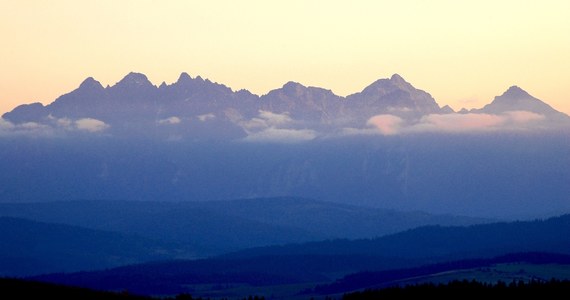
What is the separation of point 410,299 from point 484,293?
9164mm

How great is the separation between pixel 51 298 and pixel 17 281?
1139 cm

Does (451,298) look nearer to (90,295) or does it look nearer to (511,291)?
(511,291)

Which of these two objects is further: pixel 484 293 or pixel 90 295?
pixel 484 293

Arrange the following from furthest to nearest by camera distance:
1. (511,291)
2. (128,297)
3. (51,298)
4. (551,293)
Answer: (511,291), (551,293), (128,297), (51,298)

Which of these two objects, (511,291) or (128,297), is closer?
(128,297)

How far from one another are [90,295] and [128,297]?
3.94 m

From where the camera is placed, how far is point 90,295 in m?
152

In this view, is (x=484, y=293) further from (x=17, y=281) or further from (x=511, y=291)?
(x=17, y=281)

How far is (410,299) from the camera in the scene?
197 metres

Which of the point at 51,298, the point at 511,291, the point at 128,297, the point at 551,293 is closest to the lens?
the point at 51,298

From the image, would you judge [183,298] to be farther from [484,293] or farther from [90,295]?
[484,293]

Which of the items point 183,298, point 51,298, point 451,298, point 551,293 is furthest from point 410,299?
point 51,298

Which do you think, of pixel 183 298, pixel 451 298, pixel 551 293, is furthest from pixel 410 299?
pixel 183 298

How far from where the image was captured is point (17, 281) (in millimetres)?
155000
